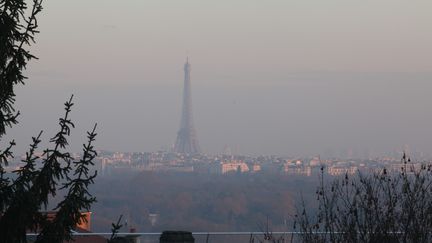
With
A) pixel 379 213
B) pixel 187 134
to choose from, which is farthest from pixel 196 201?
pixel 379 213

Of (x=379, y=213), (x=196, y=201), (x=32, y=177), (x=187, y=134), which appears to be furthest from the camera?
(x=187, y=134)

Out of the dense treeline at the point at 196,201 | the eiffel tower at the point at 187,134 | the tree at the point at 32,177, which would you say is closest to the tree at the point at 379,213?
the tree at the point at 32,177

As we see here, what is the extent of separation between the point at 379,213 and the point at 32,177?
4.43 metres

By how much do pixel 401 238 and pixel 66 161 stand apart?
4.57 metres

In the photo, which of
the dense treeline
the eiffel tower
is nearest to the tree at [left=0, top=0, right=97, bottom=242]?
the dense treeline

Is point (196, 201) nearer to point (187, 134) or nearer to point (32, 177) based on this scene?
point (187, 134)

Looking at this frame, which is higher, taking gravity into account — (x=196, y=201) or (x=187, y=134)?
(x=187, y=134)

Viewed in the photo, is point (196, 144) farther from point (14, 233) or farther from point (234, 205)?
point (14, 233)

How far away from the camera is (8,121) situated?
764 cm

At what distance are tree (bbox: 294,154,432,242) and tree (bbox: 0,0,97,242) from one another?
10.8 feet

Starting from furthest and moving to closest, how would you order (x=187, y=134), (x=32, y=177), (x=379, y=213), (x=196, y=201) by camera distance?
(x=187, y=134) → (x=196, y=201) → (x=379, y=213) → (x=32, y=177)

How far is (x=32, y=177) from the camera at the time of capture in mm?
7465

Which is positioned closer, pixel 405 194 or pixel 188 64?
pixel 405 194

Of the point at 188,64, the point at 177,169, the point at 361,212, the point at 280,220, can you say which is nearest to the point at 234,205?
the point at 280,220
